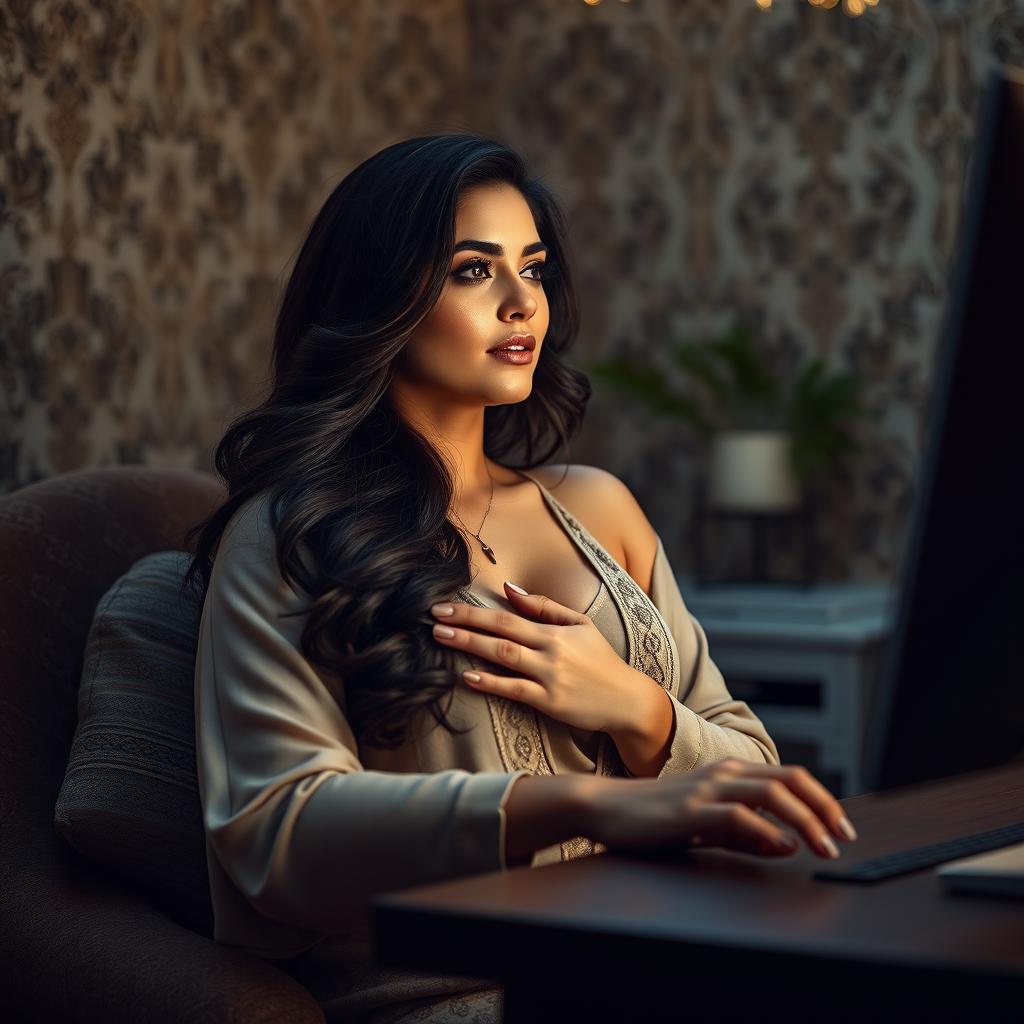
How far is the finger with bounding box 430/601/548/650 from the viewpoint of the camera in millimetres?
1585

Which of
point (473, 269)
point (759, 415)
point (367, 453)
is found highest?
point (473, 269)

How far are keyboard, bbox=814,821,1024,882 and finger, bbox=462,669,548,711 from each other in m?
0.46

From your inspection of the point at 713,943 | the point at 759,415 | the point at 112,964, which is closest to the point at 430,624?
the point at 112,964

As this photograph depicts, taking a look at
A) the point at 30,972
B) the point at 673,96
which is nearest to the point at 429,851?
the point at 30,972

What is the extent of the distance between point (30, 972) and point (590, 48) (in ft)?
13.4

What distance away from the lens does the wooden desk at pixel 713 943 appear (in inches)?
34.3

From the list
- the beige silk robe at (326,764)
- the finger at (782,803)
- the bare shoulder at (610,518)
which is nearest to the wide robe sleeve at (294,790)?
the beige silk robe at (326,764)

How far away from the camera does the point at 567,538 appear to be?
200cm

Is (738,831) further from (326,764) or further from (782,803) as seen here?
(326,764)

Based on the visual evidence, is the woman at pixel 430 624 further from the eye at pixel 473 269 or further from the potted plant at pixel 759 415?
the potted plant at pixel 759 415

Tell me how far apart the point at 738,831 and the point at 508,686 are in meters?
0.45

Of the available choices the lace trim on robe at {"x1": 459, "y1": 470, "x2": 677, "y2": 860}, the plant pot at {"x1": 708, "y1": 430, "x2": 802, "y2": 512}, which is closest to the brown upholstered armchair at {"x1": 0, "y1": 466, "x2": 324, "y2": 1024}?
the lace trim on robe at {"x1": 459, "y1": 470, "x2": 677, "y2": 860}

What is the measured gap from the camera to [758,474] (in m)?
4.46

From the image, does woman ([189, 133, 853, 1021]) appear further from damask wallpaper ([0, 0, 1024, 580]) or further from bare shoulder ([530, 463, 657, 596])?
damask wallpaper ([0, 0, 1024, 580])
